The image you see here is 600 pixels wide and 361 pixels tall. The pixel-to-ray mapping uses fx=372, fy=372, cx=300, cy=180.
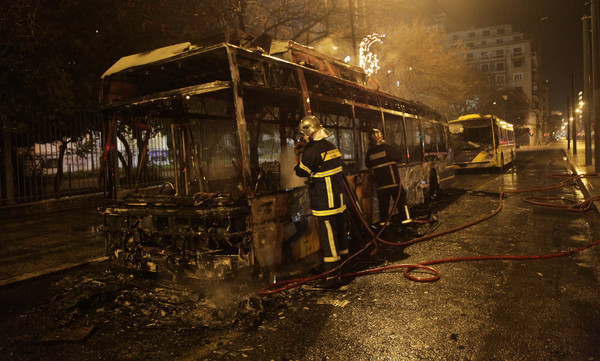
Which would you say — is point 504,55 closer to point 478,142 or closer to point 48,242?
point 478,142

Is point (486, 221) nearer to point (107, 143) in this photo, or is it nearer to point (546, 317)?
point (546, 317)

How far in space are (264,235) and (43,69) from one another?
8.06 metres

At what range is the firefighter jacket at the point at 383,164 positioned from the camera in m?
6.64

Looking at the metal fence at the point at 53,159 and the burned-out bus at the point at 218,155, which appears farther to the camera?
the metal fence at the point at 53,159

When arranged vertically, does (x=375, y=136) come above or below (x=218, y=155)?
above

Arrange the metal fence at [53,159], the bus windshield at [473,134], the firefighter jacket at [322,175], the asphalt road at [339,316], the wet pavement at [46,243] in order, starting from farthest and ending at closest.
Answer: the bus windshield at [473,134], the metal fence at [53,159], the wet pavement at [46,243], the firefighter jacket at [322,175], the asphalt road at [339,316]

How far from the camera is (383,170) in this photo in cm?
668

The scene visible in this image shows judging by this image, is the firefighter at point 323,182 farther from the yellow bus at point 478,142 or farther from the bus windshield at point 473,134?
the bus windshield at point 473,134

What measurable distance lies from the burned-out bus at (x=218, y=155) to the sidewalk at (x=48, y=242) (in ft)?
4.74

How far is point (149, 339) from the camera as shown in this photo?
126 inches

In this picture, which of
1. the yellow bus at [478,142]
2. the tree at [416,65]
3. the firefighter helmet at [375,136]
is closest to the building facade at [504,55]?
the tree at [416,65]

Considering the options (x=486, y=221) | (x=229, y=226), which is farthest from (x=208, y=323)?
(x=486, y=221)

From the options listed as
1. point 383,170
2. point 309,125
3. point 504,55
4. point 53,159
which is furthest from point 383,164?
point 504,55

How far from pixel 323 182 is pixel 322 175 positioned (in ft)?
0.28
